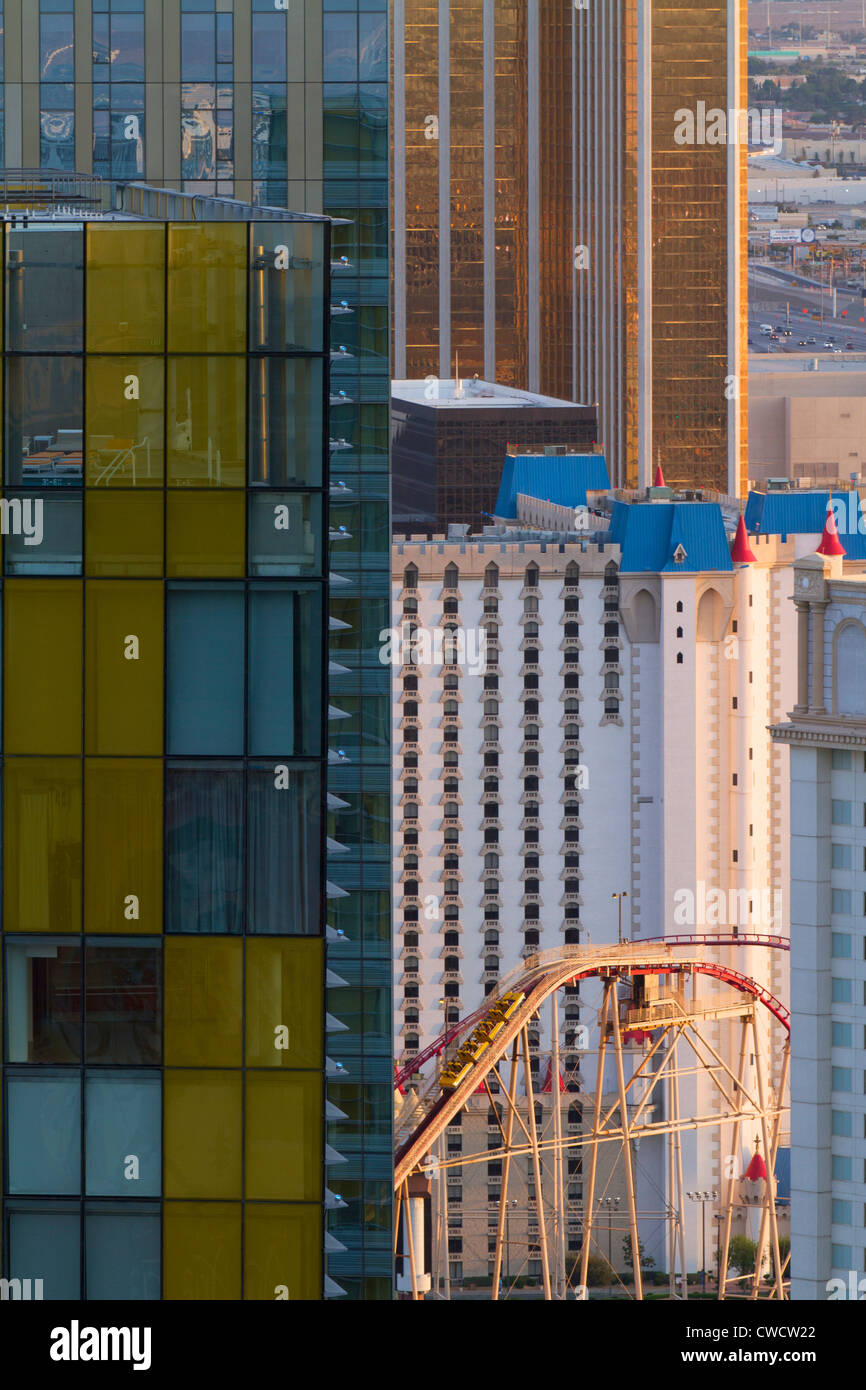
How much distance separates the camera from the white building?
97188 millimetres

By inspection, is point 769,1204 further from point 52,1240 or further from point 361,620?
point 52,1240

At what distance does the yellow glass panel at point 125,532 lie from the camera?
37.6 meters

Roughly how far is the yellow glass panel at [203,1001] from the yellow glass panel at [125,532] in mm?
4506

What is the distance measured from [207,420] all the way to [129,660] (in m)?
3.02

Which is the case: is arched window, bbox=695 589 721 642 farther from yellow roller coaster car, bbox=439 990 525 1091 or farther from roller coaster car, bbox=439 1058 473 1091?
roller coaster car, bbox=439 1058 473 1091

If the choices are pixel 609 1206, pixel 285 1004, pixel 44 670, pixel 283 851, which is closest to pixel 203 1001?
pixel 285 1004

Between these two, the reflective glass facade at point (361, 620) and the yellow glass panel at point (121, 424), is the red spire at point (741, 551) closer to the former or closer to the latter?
the reflective glass facade at point (361, 620)

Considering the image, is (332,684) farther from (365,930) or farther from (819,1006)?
(819,1006)

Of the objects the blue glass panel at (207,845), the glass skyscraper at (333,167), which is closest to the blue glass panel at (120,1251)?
the blue glass panel at (207,845)

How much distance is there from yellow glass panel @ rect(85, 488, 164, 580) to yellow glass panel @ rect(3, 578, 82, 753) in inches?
21.0

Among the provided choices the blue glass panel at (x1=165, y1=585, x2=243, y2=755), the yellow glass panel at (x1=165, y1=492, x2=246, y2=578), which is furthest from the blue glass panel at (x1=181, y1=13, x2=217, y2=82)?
the blue glass panel at (x1=165, y1=585, x2=243, y2=755)
